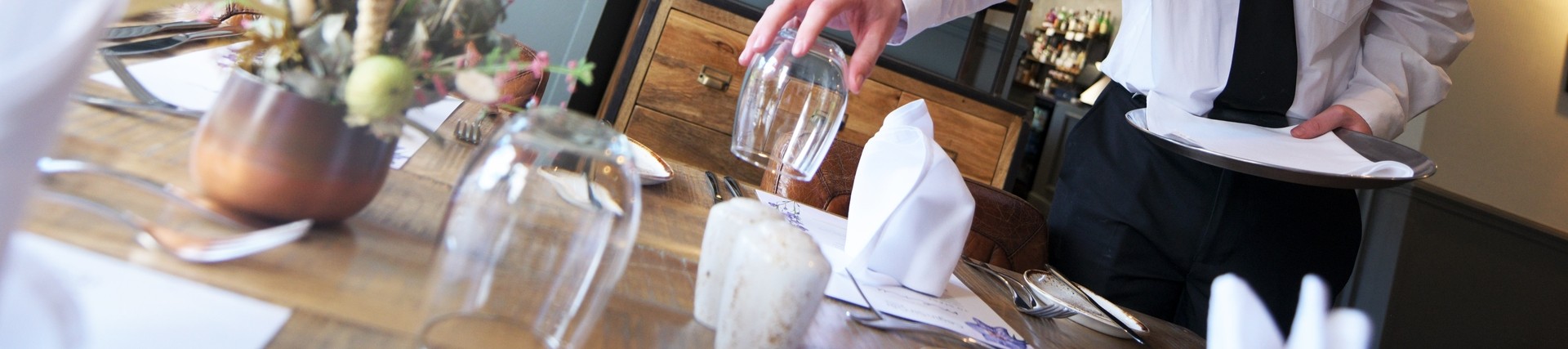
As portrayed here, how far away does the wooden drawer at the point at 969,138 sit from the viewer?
9.80ft

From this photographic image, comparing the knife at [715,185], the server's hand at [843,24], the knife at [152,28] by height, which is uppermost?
the server's hand at [843,24]

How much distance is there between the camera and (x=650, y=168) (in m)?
1.12

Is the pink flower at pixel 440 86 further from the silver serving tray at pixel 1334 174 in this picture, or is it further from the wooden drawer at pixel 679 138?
the wooden drawer at pixel 679 138

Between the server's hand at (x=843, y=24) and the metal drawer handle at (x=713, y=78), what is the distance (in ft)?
5.39

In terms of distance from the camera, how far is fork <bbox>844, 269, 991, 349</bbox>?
729 mm

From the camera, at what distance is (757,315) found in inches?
20.7

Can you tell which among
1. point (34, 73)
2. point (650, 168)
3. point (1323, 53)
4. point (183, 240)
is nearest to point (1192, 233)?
point (1323, 53)

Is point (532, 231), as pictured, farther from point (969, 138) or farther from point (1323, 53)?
point (969, 138)

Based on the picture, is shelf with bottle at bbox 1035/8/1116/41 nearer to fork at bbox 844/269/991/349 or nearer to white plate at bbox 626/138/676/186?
white plate at bbox 626/138/676/186

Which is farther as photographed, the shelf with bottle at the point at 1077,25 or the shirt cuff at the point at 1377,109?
the shelf with bottle at the point at 1077,25

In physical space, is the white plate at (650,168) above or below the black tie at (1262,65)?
below

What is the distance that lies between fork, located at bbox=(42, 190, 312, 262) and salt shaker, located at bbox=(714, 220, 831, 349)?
0.25m

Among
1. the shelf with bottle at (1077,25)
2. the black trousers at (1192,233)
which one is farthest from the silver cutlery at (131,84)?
the shelf with bottle at (1077,25)

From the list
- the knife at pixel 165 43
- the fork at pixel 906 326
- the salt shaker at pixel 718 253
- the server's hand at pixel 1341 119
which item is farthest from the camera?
the server's hand at pixel 1341 119
